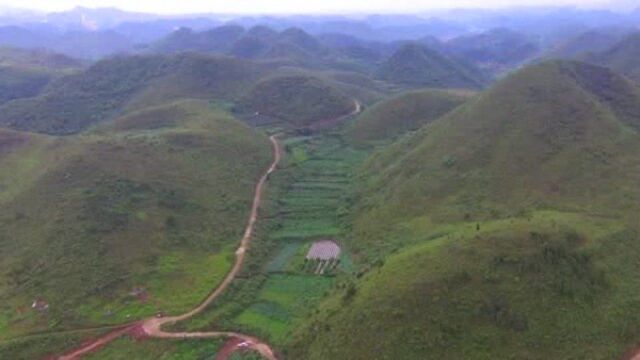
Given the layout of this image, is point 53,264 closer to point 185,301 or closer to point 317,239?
point 185,301

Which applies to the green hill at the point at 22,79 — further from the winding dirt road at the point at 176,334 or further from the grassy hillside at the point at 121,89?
the winding dirt road at the point at 176,334

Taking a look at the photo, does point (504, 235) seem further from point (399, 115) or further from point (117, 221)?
point (399, 115)

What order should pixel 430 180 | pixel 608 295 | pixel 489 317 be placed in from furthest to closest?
pixel 430 180 < pixel 608 295 < pixel 489 317

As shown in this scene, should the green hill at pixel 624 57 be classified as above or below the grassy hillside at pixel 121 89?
above

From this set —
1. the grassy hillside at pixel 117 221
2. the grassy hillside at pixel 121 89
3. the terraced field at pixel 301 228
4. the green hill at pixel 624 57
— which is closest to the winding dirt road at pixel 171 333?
the grassy hillside at pixel 117 221

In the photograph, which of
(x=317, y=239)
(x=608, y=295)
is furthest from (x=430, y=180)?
(x=608, y=295)

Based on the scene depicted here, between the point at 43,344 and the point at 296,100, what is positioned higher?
the point at 296,100

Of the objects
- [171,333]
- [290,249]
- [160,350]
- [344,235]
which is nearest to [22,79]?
[290,249]
